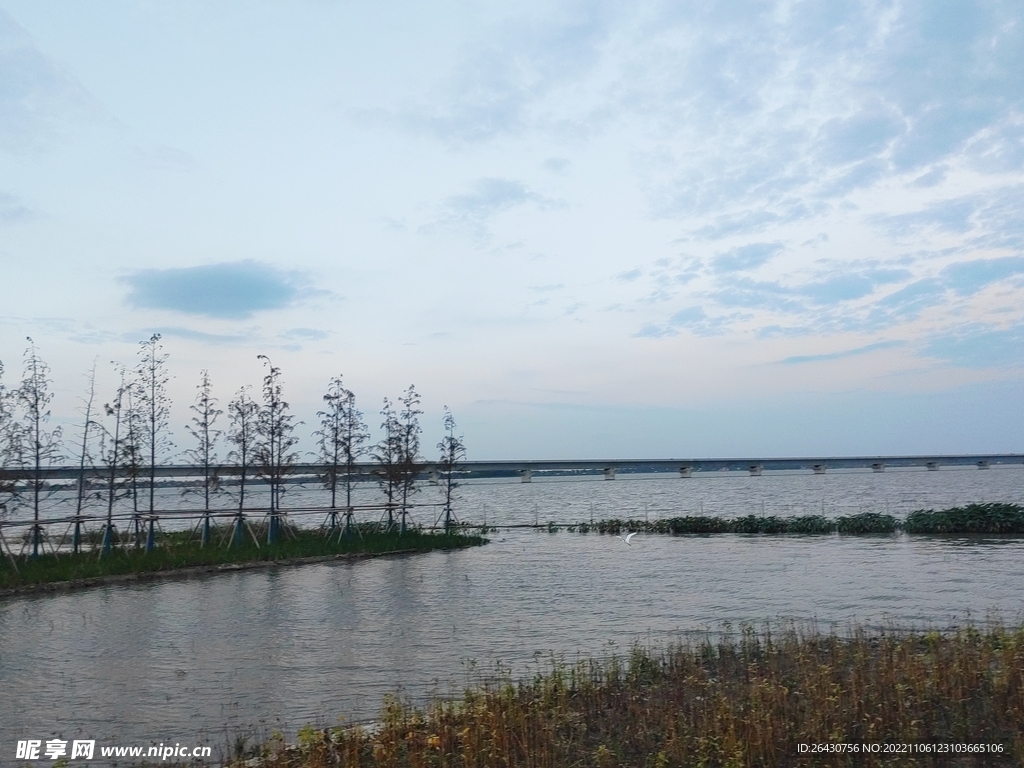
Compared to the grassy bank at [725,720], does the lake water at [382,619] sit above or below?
below

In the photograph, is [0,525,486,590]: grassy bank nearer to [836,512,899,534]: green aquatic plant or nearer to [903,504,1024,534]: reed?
[836,512,899,534]: green aquatic plant

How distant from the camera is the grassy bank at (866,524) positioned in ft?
118

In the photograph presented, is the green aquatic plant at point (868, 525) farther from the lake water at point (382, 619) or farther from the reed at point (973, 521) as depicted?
the lake water at point (382, 619)

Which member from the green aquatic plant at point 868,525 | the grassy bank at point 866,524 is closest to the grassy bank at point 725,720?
the grassy bank at point 866,524

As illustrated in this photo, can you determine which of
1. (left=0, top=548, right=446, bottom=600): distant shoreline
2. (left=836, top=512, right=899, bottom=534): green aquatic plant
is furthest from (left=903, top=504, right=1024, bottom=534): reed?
(left=0, top=548, right=446, bottom=600): distant shoreline

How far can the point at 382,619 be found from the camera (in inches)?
711

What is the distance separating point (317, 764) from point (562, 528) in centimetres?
3922

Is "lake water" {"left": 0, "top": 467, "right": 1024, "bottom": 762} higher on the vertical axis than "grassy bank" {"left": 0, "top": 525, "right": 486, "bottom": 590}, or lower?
lower

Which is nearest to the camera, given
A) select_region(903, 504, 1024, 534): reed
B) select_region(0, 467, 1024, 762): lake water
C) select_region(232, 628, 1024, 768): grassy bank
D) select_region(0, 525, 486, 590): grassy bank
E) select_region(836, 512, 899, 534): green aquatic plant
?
select_region(232, 628, 1024, 768): grassy bank

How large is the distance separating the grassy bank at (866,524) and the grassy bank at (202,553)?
10.4 m

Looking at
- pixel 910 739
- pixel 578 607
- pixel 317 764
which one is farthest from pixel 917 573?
pixel 317 764

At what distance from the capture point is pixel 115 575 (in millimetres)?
24719

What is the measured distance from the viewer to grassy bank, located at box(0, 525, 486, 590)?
2369 cm

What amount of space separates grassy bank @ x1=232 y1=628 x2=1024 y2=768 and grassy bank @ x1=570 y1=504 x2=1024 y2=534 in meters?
29.3
